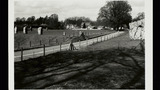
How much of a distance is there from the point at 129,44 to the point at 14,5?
3812mm

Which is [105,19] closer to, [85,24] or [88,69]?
[85,24]

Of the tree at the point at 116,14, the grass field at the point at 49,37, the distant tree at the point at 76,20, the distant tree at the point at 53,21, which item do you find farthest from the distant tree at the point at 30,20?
the tree at the point at 116,14

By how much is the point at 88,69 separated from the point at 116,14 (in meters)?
2.04

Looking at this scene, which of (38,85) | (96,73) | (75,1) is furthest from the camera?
(75,1)

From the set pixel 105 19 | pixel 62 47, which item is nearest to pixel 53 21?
pixel 62 47

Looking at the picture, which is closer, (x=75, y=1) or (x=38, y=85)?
(x=38, y=85)

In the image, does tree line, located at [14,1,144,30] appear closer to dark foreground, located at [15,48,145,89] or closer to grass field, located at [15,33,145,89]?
grass field, located at [15,33,145,89]

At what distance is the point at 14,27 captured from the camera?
617 centimetres

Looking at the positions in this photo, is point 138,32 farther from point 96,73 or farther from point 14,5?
point 14,5

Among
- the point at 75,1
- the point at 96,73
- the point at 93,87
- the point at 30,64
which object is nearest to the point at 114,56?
the point at 96,73

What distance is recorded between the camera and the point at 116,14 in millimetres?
6605

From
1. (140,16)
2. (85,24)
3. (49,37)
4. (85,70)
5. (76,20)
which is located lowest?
(85,70)

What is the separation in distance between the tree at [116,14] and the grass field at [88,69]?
0.50 m

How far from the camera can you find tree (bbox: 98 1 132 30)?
6.38m
